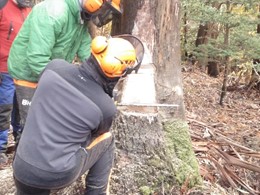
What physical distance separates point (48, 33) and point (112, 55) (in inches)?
34.9

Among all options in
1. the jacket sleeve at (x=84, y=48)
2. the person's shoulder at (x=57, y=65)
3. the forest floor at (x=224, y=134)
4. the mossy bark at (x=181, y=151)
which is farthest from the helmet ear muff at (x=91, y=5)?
the forest floor at (x=224, y=134)

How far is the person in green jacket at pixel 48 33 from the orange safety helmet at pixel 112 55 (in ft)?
2.15

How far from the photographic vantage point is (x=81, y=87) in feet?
8.48

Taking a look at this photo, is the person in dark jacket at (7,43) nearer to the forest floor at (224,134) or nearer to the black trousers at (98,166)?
the black trousers at (98,166)

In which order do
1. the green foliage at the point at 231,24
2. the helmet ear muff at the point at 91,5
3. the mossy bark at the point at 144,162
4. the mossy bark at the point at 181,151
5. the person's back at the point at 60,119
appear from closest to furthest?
the person's back at the point at 60,119, the helmet ear muff at the point at 91,5, the mossy bark at the point at 144,162, the mossy bark at the point at 181,151, the green foliage at the point at 231,24

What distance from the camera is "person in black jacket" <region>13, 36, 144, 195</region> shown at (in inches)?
100

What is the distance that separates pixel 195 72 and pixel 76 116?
1031 cm

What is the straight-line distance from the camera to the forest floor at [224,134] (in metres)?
4.24

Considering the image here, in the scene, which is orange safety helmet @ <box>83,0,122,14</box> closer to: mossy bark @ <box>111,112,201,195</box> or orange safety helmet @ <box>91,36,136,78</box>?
orange safety helmet @ <box>91,36,136,78</box>

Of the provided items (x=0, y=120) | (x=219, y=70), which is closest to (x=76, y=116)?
(x=0, y=120)

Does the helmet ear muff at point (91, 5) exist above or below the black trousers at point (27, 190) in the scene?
above

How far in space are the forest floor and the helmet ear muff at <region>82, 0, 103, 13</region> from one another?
2.02 m

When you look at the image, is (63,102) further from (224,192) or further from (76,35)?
(224,192)

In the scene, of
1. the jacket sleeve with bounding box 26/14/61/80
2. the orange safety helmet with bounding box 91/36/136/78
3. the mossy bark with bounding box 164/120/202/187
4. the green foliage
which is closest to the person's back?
the orange safety helmet with bounding box 91/36/136/78
